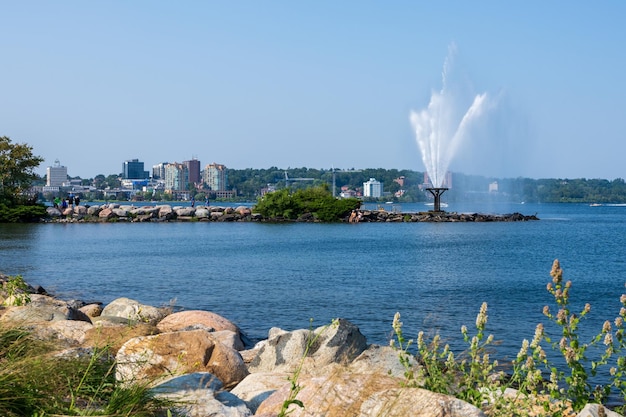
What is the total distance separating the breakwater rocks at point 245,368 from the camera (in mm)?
5398

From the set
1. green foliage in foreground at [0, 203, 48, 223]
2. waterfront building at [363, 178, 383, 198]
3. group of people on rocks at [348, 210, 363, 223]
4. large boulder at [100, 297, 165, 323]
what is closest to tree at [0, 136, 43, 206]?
green foliage in foreground at [0, 203, 48, 223]

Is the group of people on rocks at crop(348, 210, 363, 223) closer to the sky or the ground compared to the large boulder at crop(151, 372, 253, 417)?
closer to the ground

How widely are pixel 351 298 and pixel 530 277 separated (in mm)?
10961

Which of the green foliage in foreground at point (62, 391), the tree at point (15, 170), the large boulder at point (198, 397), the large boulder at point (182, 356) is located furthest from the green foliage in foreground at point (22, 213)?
the large boulder at point (198, 397)

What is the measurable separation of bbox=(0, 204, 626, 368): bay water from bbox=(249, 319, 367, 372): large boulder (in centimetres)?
527

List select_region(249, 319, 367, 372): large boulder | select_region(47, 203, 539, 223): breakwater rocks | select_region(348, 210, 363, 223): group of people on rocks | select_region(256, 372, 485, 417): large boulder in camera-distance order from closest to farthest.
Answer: select_region(256, 372, 485, 417): large boulder < select_region(249, 319, 367, 372): large boulder < select_region(47, 203, 539, 223): breakwater rocks < select_region(348, 210, 363, 223): group of people on rocks

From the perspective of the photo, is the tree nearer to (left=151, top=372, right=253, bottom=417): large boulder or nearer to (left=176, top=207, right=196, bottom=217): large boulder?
(left=176, top=207, right=196, bottom=217): large boulder

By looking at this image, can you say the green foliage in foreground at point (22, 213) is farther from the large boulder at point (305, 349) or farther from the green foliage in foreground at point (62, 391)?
the green foliage in foreground at point (62, 391)

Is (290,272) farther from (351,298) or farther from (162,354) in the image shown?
(162,354)

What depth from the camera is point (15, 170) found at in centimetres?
6694

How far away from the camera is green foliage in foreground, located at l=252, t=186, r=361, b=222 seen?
7419cm

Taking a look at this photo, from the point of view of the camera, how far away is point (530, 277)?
31859 millimetres

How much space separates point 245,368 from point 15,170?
207 feet

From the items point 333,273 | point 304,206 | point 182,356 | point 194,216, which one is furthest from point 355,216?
point 182,356
